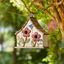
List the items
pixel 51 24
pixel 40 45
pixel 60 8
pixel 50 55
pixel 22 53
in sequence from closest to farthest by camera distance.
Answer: pixel 40 45 → pixel 60 8 → pixel 51 24 → pixel 50 55 → pixel 22 53

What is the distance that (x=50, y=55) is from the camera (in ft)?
12.2

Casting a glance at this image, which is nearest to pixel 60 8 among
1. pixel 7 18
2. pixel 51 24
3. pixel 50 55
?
pixel 51 24

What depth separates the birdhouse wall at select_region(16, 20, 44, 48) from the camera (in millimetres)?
2486

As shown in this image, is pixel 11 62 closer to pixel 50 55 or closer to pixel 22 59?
pixel 22 59

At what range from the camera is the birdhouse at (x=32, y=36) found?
248 centimetres

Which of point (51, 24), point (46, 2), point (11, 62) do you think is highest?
point (46, 2)

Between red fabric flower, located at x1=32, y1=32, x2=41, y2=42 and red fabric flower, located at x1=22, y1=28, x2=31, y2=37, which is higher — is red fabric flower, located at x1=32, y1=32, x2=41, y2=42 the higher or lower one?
the lower one

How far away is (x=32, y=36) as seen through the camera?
2518 millimetres

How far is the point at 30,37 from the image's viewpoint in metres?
2.54

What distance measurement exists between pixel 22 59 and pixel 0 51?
54 cm

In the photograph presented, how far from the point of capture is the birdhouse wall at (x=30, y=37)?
2486 mm

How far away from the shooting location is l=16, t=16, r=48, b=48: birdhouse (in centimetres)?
248

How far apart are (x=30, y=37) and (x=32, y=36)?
1.1 inches

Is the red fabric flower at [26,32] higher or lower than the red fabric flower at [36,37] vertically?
higher
